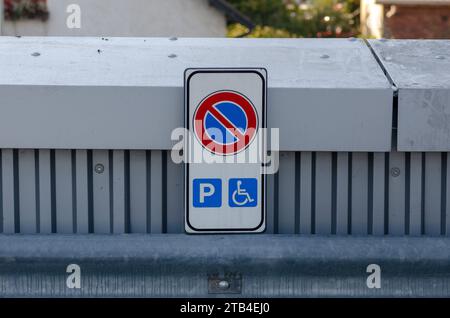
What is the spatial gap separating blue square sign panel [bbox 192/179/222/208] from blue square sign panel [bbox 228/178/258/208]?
44 millimetres

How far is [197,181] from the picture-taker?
400cm

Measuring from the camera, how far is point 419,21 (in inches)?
1214

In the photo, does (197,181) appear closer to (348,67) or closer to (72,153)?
(72,153)

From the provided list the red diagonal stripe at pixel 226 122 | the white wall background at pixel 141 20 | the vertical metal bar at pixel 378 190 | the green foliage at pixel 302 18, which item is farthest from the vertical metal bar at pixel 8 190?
the green foliage at pixel 302 18

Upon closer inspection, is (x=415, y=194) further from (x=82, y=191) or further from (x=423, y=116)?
(x=82, y=191)

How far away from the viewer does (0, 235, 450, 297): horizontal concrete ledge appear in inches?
158

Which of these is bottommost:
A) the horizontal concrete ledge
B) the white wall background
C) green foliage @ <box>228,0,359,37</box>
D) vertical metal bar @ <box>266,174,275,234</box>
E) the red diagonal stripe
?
the horizontal concrete ledge

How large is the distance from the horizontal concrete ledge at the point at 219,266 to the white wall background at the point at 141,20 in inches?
555

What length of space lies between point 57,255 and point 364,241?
123cm

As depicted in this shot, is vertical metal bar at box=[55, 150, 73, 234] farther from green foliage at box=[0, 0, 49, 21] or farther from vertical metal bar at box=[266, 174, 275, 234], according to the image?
green foliage at box=[0, 0, 49, 21]

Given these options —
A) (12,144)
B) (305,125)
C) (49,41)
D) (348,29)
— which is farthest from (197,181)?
(348,29)

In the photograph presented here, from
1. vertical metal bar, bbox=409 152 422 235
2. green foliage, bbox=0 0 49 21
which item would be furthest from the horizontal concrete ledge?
green foliage, bbox=0 0 49 21

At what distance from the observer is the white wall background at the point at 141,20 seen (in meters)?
19.4

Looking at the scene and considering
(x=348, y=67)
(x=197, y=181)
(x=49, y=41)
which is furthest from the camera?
(x=49, y=41)
